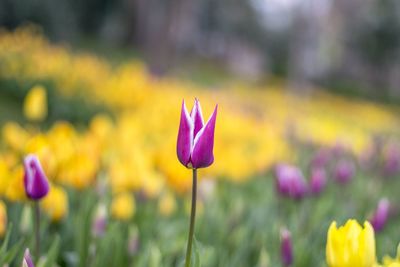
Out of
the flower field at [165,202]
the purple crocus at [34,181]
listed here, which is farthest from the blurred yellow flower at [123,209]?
the purple crocus at [34,181]

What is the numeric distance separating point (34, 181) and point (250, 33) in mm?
39879

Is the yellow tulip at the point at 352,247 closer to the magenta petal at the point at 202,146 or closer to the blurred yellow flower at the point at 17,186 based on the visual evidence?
the magenta petal at the point at 202,146

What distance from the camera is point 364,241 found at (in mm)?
991

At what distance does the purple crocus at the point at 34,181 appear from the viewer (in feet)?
4.10

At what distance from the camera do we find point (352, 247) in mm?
994

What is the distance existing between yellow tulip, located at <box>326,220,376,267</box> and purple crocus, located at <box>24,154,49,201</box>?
2.14 feet

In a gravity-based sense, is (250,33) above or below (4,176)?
above

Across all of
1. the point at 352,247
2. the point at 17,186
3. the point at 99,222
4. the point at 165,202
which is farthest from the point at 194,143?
the point at 165,202

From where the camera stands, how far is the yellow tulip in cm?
99

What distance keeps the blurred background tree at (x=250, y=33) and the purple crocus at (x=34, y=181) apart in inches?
379

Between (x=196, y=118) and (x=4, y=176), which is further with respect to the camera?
(x=4, y=176)

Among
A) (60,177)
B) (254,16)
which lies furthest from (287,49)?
(60,177)

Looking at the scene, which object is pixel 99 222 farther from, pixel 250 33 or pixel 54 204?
pixel 250 33

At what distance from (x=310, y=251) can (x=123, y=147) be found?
1593 mm
